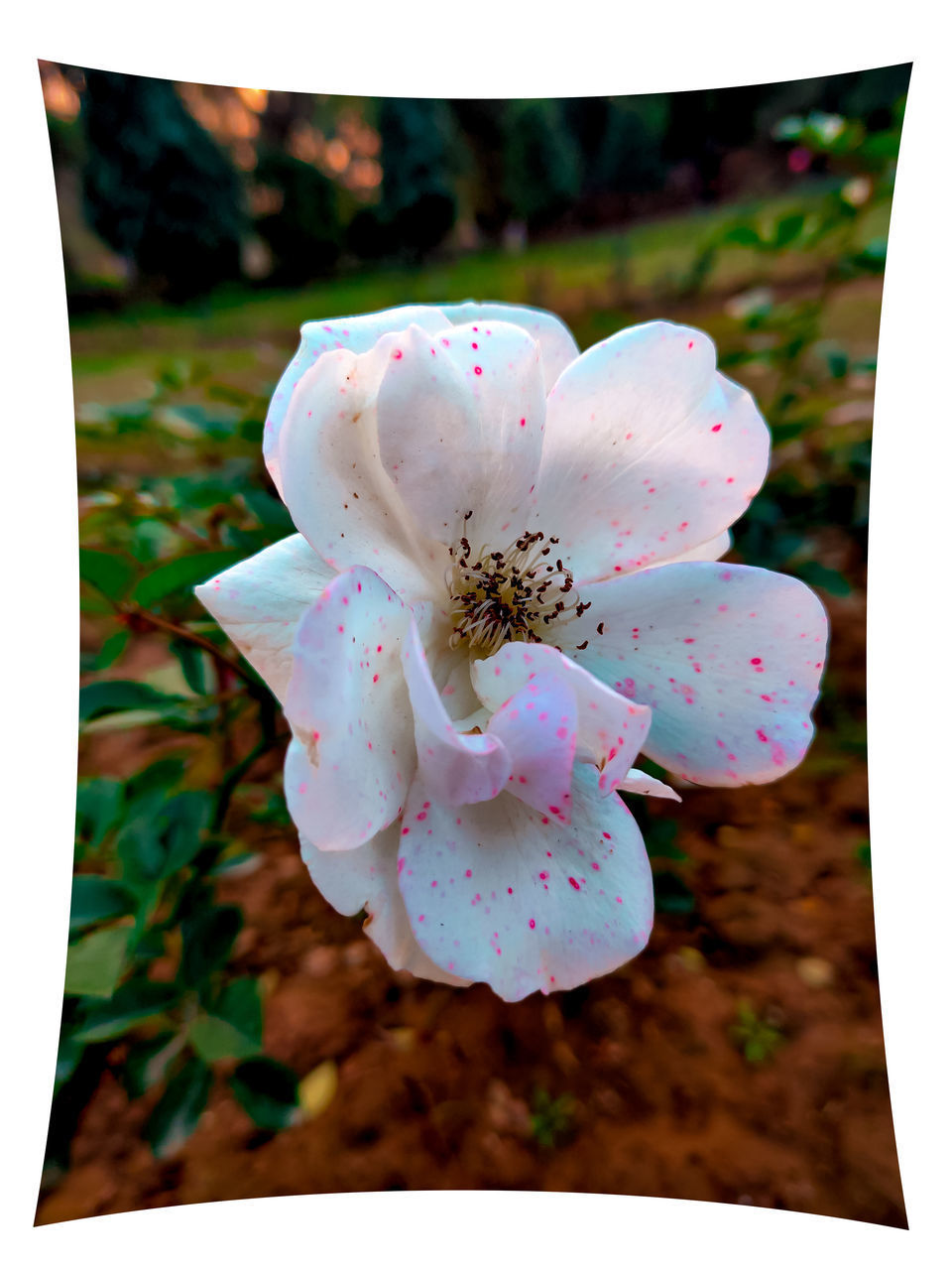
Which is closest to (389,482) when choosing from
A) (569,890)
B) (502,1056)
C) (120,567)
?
(569,890)

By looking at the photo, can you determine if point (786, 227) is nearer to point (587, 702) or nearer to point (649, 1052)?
point (587, 702)

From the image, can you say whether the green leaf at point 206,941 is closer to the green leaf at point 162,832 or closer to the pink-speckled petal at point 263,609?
the green leaf at point 162,832

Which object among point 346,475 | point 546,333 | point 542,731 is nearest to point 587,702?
point 542,731

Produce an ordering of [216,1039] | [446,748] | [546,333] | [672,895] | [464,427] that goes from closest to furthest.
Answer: [446,748], [464,427], [546,333], [216,1039], [672,895]

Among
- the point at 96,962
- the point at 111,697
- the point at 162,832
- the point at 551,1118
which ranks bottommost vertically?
the point at 551,1118

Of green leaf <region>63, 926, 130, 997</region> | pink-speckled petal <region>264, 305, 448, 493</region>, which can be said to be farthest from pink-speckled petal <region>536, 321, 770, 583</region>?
green leaf <region>63, 926, 130, 997</region>

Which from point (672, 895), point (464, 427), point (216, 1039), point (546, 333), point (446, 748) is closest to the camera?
point (446, 748)

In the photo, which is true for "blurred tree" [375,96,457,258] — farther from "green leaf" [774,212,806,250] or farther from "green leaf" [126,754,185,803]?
"green leaf" [126,754,185,803]
